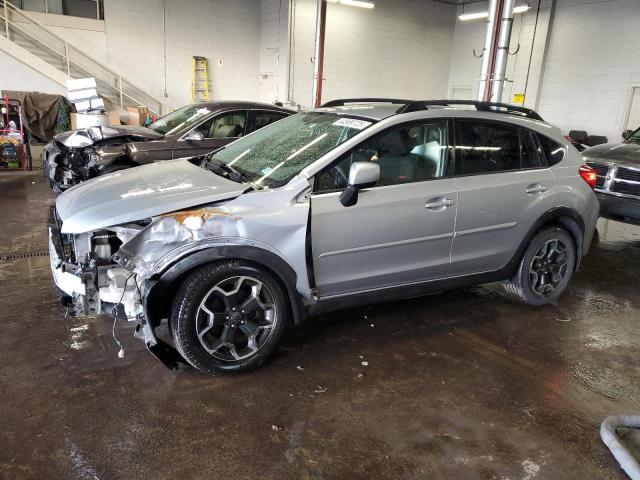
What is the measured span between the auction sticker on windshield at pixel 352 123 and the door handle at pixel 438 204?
0.68 m

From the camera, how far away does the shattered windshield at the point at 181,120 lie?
7023mm

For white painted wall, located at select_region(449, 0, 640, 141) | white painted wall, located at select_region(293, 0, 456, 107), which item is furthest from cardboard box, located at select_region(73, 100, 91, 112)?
white painted wall, located at select_region(449, 0, 640, 141)

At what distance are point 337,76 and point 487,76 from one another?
859cm

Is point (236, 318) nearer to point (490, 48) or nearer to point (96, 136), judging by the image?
point (96, 136)

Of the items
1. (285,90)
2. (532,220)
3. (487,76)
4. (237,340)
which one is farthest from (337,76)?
(237,340)

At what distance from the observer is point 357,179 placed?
2.89 meters

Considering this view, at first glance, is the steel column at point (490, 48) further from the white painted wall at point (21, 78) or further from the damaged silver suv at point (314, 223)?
the white painted wall at point (21, 78)

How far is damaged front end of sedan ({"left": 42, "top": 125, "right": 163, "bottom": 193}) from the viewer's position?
6336 millimetres

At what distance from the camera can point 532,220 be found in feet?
12.6

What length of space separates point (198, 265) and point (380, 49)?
1462 cm

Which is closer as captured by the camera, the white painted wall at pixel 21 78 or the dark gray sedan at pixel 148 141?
the dark gray sedan at pixel 148 141

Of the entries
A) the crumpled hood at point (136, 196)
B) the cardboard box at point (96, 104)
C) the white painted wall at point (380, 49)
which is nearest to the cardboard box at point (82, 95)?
the cardboard box at point (96, 104)

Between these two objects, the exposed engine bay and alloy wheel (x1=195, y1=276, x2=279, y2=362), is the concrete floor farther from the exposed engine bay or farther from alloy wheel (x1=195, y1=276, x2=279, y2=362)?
the exposed engine bay

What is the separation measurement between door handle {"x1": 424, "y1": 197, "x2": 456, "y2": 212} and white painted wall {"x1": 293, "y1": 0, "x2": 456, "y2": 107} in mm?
11567
